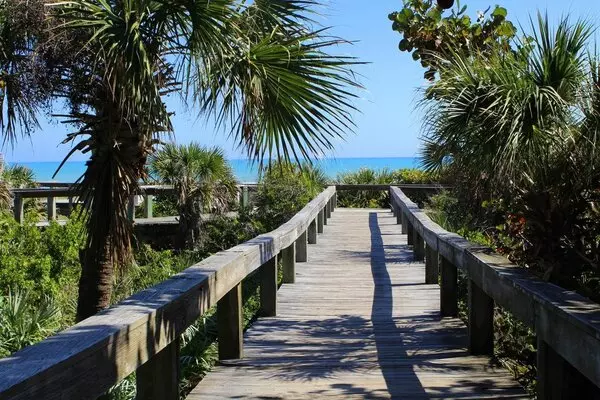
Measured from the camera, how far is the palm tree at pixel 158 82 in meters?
4.91

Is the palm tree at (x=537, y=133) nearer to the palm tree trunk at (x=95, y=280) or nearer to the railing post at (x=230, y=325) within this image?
the railing post at (x=230, y=325)

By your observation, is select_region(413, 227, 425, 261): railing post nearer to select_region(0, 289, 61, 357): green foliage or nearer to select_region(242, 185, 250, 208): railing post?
select_region(0, 289, 61, 357): green foliage

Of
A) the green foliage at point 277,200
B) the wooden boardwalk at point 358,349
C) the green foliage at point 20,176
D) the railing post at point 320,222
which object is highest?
the green foliage at point 20,176

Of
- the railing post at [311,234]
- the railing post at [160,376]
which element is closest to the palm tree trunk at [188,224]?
the railing post at [311,234]

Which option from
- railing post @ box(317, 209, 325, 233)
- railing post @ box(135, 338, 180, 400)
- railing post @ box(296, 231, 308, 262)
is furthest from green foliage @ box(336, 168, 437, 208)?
railing post @ box(135, 338, 180, 400)

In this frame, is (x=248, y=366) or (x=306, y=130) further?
(x=306, y=130)

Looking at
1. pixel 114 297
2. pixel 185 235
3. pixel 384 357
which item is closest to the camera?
pixel 384 357

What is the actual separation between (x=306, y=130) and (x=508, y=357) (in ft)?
8.61

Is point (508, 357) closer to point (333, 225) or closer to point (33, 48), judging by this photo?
point (33, 48)

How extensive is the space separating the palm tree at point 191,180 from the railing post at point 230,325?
981cm

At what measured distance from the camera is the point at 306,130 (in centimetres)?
539

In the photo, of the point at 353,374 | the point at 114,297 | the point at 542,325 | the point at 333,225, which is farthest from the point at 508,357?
the point at 333,225

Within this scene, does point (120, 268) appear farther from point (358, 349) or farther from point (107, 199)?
point (358, 349)

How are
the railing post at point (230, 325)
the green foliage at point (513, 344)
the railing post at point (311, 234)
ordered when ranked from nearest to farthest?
the railing post at point (230, 325) < the green foliage at point (513, 344) < the railing post at point (311, 234)
